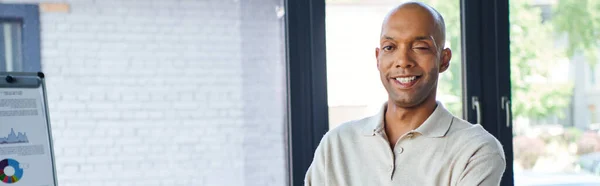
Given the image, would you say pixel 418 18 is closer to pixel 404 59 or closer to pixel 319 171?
pixel 404 59

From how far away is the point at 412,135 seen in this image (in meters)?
1.34

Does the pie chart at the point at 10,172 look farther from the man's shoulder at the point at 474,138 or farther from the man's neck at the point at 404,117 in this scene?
the man's shoulder at the point at 474,138

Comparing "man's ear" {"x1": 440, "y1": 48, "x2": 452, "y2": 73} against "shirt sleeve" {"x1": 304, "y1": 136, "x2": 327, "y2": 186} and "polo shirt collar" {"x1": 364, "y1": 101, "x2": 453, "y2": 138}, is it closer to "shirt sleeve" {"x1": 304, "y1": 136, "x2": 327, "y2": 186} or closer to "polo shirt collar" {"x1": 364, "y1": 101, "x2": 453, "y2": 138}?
"polo shirt collar" {"x1": 364, "y1": 101, "x2": 453, "y2": 138}

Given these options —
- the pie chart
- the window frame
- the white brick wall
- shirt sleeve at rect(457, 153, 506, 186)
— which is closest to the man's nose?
shirt sleeve at rect(457, 153, 506, 186)

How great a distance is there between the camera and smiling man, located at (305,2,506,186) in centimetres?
127

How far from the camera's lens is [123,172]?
3080 millimetres

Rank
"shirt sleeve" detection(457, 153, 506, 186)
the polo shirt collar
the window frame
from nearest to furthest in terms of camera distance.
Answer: "shirt sleeve" detection(457, 153, 506, 186), the polo shirt collar, the window frame

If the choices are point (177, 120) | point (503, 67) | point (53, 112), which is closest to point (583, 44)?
point (503, 67)

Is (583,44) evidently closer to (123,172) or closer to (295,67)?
(295,67)

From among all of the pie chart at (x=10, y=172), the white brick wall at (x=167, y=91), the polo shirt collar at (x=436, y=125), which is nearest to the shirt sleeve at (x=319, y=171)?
the polo shirt collar at (x=436, y=125)

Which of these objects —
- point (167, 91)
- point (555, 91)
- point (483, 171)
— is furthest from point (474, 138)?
point (555, 91)

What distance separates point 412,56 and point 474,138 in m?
0.21

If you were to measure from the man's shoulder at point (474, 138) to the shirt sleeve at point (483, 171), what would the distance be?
2cm

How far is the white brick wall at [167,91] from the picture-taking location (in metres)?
3.01
